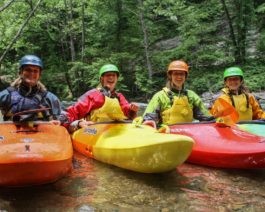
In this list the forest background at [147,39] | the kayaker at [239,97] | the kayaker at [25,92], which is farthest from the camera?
the forest background at [147,39]

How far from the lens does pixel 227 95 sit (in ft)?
17.5

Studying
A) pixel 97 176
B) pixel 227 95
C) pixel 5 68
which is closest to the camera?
pixel 97 176

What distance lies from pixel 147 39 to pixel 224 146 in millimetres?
11010

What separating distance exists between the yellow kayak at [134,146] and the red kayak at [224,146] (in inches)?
26.6

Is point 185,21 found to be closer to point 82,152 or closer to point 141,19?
point 141,19

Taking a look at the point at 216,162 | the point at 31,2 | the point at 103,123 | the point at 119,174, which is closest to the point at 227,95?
the point at 216,162

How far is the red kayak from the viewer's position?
383cm

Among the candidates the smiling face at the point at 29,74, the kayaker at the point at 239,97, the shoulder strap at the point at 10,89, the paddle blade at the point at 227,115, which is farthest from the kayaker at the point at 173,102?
the shoulder strap at the point at 10,89

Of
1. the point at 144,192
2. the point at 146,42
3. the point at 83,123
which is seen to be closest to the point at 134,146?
Answer: the point at 144,192

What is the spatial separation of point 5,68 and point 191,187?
48.3 feet

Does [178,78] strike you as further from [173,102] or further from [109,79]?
[109,79]

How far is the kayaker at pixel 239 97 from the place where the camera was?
5297 millimetres

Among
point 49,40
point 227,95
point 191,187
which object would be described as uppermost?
point 49,40

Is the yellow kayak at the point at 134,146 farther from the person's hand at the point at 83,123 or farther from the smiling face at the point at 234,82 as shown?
the smiling face at the point at 234,82
